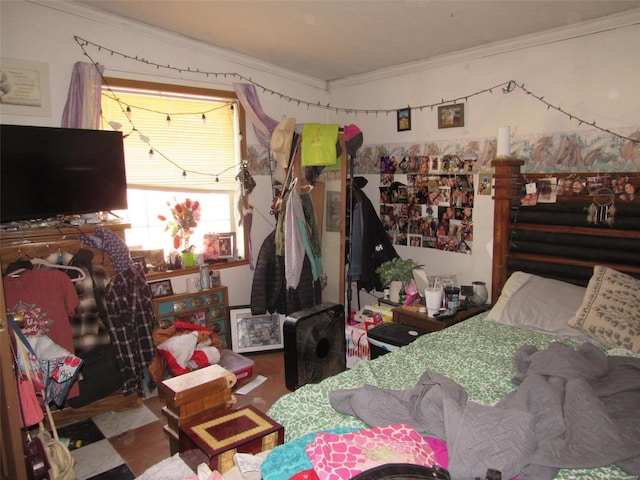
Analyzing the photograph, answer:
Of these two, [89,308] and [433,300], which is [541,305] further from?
[89,308]

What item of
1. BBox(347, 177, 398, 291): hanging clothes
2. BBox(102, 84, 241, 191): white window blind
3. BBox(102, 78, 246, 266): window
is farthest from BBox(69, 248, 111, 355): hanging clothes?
BBox(347, 177, 398, 291): hanging clothes

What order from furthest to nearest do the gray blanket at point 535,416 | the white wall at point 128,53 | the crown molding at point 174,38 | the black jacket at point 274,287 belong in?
the black jacket at point 274,287, the crown molding at point 174,38, the white wall at point 128,53, the gray blanket at point 535,416

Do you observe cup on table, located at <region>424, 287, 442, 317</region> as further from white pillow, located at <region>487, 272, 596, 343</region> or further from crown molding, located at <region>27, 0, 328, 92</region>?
crown molding, located at <region>27, 0, 328, 92</region>

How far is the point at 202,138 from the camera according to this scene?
366 cm

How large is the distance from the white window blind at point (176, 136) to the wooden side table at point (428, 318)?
6.22ft

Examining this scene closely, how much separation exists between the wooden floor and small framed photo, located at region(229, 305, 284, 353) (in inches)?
9.8

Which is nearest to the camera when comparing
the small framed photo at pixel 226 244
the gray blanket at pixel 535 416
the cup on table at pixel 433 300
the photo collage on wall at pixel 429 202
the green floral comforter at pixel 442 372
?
the gray blanket at pixel 535 416

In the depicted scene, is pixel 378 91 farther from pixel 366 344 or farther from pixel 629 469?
pixel 629 469

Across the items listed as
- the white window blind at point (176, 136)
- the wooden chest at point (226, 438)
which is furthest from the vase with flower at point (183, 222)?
the wooden chest at point (226, 438)

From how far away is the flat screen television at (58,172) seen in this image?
240 centimetres

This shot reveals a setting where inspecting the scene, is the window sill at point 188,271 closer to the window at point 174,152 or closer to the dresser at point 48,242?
the window at point 174,152

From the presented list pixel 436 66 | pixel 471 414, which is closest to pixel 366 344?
pixel 471 414

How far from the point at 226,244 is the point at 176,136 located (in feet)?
3.33

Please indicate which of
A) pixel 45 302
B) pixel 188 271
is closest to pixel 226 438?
pixel 45 302
